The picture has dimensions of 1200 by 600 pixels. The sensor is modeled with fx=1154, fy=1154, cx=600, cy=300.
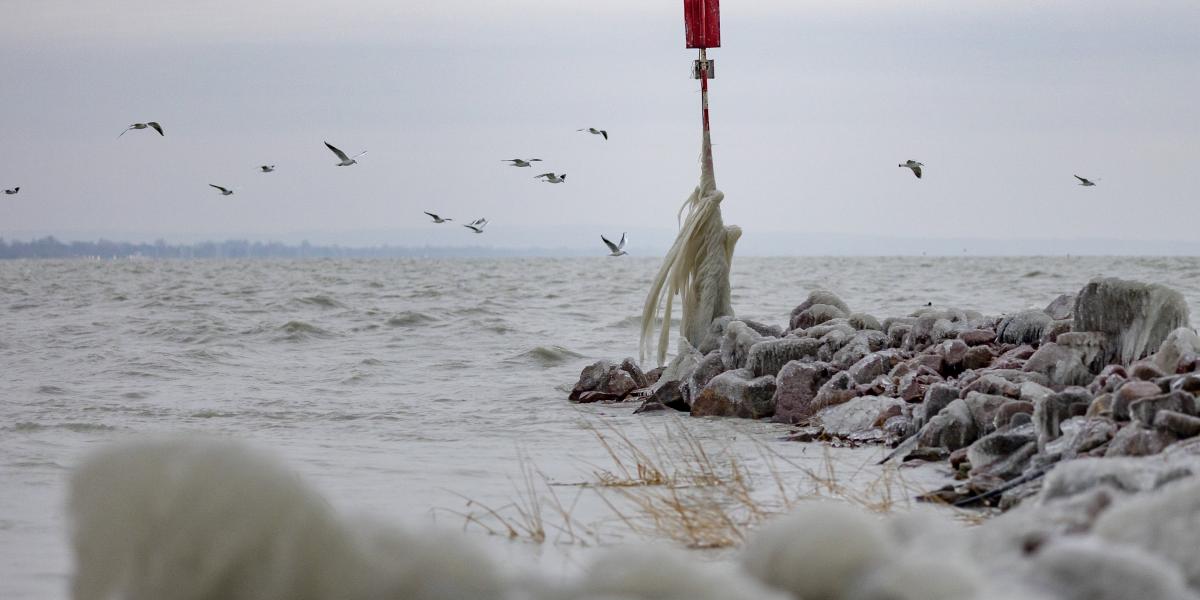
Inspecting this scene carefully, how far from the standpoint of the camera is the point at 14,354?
13211 mm

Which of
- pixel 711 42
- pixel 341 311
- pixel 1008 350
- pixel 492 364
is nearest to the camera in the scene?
pixel 1008 350

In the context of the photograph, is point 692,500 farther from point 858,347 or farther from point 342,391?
point 342,391

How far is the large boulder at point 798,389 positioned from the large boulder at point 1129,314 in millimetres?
1655

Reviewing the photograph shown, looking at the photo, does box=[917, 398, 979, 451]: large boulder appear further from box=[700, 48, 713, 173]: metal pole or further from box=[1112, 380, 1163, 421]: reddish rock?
box=[700, 48, 713, 173]: metal pole

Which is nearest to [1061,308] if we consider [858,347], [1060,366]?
[858,347]

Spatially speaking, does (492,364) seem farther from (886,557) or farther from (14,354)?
(886,557)

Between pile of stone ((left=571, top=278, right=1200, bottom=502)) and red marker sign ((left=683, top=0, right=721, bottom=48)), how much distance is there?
2.33 meters

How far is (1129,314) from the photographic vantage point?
6527 millimetres

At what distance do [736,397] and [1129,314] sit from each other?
2.48 metres

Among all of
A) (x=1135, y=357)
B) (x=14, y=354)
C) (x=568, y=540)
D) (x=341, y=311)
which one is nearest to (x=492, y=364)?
(x=14, y=354)

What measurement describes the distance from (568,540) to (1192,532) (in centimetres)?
227

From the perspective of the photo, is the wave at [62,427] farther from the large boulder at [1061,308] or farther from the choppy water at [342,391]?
the large boulder at [1061,308]

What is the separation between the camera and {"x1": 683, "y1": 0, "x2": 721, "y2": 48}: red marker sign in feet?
31.1

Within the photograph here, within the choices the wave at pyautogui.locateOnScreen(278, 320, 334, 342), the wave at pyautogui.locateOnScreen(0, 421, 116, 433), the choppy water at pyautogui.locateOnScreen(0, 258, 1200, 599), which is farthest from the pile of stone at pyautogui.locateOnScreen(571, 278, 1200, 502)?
the wave at pyautogui.locateOnScreen(278, 320, 334, 342)
